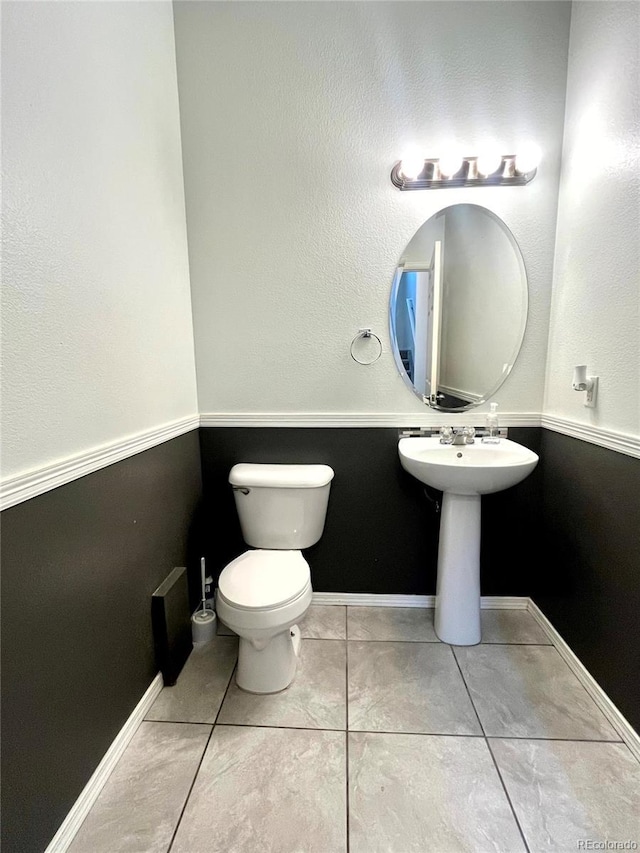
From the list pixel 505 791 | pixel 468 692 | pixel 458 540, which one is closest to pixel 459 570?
pixel 458 540

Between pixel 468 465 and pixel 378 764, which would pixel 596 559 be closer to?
pixel 468 465

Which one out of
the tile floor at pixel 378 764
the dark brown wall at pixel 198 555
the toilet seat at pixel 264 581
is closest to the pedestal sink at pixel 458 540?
the tile floor at pixel 378 764

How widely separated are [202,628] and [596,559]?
1563 mm

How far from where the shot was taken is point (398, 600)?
6.31 ft

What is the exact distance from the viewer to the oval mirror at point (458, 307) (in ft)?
5.58

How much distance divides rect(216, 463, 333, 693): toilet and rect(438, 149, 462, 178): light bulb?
134cm

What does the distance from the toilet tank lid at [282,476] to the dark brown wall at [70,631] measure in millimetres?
362

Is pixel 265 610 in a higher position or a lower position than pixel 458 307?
lower

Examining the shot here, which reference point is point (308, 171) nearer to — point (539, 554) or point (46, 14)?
point (46, 14)

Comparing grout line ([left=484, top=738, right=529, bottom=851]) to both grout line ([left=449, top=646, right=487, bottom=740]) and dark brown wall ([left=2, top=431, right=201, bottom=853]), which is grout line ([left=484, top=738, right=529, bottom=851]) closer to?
grout line ([left=449, top=646, right=487, bottom=740])

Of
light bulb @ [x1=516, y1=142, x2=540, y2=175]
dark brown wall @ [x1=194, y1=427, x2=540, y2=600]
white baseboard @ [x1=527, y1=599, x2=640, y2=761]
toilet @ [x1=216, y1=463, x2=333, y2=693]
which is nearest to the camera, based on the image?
white baseboard @ [x1=527, y1=599, x2=640, y2=761]

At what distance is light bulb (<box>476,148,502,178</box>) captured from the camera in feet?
5.24

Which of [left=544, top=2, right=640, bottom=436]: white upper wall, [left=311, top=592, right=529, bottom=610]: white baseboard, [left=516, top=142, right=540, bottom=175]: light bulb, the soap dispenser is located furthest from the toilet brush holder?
[left=516, top=142, right=540, bottom=175]: light bulb

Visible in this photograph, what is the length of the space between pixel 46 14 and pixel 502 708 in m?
2.37
